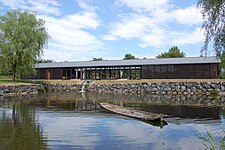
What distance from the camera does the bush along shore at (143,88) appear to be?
31.4 m

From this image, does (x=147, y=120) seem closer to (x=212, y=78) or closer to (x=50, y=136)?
(x=50, y=136)

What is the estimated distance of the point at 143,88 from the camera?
115 feet

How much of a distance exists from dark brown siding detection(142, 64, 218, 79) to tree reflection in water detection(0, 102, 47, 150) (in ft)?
86.8

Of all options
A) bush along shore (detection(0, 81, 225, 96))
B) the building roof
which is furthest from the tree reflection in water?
the building roof

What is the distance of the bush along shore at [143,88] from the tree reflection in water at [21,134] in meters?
17.0

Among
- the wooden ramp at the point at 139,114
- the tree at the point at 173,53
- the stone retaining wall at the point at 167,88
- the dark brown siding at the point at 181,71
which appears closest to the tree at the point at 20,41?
the stone retaining wall at the point at 167,88

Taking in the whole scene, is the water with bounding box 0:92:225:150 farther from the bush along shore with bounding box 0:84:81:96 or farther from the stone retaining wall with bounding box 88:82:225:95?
the stone retaining wall with bounding box 88:82:225:95

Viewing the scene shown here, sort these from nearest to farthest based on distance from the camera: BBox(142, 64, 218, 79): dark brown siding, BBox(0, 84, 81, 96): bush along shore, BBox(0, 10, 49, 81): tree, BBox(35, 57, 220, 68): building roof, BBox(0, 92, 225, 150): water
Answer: BBox(0, 92, 225, 150): water, BBox(0, 84, 81, 96): bush along shore, BBox(0, 10, 49, 81): tree, BBox(142, 64, 218, 79): dark brown siding, BBox(35, 57, 220, 68): building roof

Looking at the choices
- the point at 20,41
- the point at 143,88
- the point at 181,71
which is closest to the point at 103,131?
the point at 143,88

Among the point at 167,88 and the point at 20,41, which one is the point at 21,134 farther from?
the point at 20,41

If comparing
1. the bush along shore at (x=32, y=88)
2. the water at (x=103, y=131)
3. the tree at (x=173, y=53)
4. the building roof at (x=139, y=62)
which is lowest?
the water at (x=103, y=131)

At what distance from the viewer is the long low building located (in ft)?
120

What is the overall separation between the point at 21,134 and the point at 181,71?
30112 mm

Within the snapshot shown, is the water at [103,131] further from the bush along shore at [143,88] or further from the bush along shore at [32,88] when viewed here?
the bush along shore at [143,88]
